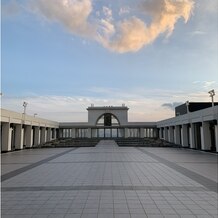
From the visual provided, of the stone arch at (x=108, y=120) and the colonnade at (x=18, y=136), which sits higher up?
the stone arch at (x=108, y=120)

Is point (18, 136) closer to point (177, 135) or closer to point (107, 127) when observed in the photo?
point (177, 135)

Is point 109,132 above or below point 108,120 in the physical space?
below

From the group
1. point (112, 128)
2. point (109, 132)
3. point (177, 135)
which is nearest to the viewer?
point (177, 135)

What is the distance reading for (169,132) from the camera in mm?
36906

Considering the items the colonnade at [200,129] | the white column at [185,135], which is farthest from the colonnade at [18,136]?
the white column at [185,135]

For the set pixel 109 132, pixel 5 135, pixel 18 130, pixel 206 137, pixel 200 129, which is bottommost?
pixel 206 137

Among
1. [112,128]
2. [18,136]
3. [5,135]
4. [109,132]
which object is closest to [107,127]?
[112,128]

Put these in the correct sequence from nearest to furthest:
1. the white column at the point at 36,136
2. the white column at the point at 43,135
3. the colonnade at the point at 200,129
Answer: the colonnade at the point at 200,129, the white column at the point at 36,136, the white column at the point at 43,135

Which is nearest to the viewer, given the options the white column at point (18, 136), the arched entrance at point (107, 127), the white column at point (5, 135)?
the white column at point (5, 135)

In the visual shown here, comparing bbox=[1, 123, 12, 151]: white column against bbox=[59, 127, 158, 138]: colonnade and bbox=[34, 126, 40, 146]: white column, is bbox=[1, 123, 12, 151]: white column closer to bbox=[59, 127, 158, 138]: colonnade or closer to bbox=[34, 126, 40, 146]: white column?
bbox=[34, 126, 40, 146]: white column

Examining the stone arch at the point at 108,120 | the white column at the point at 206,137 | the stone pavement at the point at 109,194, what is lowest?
the stone pavement at the point at 109,194

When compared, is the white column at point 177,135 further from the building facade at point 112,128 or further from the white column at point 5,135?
the white column at point 5,135

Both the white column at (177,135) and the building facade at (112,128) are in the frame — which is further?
the white column at (177,135)

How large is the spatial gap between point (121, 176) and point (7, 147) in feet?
52.4
